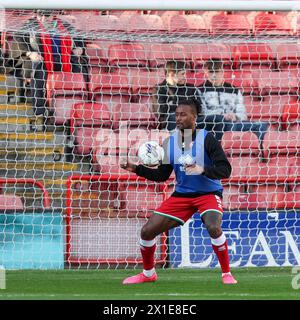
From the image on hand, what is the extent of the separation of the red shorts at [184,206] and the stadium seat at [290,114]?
3.77m

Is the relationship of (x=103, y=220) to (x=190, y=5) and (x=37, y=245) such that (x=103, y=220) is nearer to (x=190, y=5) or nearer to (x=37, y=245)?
(x=37, y=245)

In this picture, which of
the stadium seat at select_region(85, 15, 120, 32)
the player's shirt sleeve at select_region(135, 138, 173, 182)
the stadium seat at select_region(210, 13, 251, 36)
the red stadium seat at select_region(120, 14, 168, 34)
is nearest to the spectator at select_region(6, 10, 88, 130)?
the stadium seat at select_region(85, 15, 120, 32)

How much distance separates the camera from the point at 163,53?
510 inches

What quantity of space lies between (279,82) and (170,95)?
160cm

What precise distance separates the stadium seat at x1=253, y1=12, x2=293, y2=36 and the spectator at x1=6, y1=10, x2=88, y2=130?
2.33 meters

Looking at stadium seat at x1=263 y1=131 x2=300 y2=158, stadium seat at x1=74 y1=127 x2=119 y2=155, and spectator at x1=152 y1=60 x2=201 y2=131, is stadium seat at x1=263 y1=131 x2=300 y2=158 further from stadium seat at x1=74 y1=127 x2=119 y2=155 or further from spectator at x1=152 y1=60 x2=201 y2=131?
stadium seat at x1=74 y1=127 x2=119 y2=155

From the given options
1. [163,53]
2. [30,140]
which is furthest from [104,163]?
[163,53]

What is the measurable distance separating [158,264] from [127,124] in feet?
6.40

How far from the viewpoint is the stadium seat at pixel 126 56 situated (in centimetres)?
1270

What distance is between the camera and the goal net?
1123 cm

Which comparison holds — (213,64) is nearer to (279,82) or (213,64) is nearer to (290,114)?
(279,82)

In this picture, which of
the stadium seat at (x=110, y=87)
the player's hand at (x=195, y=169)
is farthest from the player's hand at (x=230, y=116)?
the player's hand at (x=195, y=169)

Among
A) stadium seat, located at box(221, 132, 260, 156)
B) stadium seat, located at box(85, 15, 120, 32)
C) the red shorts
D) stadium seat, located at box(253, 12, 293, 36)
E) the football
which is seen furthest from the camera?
stadium seat, located at box(221, 132, 260, 156)

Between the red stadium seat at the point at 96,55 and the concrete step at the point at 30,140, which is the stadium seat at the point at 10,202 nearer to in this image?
the concrete step at the point at 30,140
